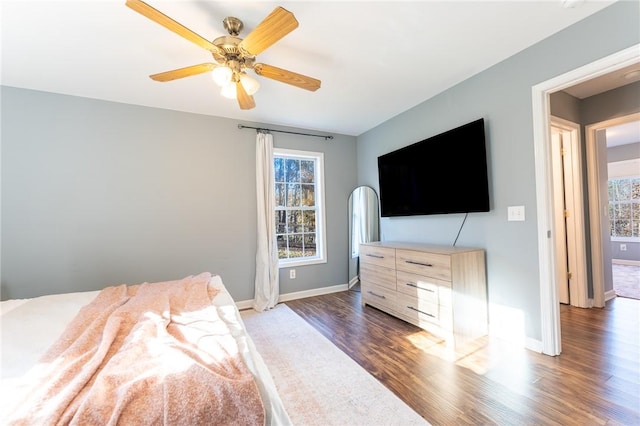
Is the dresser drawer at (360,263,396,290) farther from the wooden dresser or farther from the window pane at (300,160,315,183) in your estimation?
the window pane at (300,160,315,183)

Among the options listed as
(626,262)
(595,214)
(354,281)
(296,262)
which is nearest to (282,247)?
(296,262)

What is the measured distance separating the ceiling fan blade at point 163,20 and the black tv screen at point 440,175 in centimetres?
228

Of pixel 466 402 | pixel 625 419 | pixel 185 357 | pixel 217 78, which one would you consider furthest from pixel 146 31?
pixel 625 419

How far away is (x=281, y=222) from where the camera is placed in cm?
389

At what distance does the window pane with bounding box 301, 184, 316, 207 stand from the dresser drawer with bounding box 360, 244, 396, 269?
1.13 metres

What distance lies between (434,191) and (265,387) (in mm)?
2651

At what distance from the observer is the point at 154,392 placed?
782 mm

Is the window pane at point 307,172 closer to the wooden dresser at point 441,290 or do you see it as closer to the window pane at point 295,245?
the window pane at point 295,245

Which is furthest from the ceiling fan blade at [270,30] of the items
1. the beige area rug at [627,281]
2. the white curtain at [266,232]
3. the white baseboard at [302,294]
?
the beige area rug at [627,281]

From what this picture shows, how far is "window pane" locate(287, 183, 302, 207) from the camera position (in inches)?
156

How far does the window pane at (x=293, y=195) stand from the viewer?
396 cm

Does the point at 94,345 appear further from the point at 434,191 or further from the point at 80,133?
the point at 434,191

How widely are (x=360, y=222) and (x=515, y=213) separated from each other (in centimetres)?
211

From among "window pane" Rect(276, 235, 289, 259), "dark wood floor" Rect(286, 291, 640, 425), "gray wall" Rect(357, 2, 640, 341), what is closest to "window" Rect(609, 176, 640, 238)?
"dark wood floor" Rect(286, 291, 640, 425)
